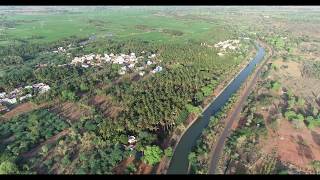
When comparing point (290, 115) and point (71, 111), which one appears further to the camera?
point (71, 111)

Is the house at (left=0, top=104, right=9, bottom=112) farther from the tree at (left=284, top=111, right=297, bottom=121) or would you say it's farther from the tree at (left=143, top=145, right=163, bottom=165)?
the tree at (left=284, top=111, right=297, bottom=121)

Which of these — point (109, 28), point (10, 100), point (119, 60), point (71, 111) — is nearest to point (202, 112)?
point (71, 111)

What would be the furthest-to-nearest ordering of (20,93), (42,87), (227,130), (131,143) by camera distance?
1. (42,87)
2. (20,93)
3. (227,130)
4. (131,143)

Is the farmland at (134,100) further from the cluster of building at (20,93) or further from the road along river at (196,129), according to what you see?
the road along river at (196,129)

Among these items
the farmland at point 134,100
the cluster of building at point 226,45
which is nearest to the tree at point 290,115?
the farmland at point 134,100

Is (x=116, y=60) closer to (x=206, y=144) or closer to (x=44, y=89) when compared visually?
(x=44, y=89)

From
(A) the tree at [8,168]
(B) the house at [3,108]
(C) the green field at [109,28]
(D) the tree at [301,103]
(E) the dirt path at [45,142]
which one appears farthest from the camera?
(C) the green field at [109,28]
